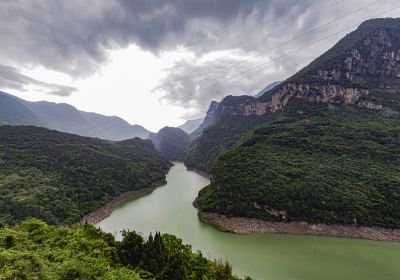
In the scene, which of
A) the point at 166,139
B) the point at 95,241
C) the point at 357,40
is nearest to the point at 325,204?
the point at 95,241

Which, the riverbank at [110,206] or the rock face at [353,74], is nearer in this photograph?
the riverbank at [110,206]

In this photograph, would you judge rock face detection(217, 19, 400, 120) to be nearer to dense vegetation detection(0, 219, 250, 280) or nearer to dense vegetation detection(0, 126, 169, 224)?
dense vegetation detection(0, 126, 169, 224)

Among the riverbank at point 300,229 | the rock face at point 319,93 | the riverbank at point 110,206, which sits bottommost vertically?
the riverbank at point 110,206

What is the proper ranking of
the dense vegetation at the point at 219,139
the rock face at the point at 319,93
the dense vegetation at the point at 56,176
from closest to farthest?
the dense vegetation at the point at 56,176, the rock face at the point at 319,93, the dense vegetation at the point at 219,139

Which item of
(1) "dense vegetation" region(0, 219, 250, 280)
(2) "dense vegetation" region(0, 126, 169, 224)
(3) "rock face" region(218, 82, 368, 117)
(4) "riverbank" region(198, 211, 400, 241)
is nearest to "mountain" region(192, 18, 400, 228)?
(3) "rock face" region(218, 82, 368, 117)

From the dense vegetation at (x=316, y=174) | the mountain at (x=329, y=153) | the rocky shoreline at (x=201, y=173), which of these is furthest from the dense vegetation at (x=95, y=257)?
the rocky shoreline at (x=201, y=173)

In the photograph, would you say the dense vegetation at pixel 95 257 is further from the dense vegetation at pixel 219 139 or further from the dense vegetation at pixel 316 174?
the dense vegetation at pixel 219 139

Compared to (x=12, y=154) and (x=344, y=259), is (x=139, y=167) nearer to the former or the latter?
(x=12, y=154)

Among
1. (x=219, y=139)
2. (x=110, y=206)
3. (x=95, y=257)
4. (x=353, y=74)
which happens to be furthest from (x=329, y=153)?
(x=219, y=139)
